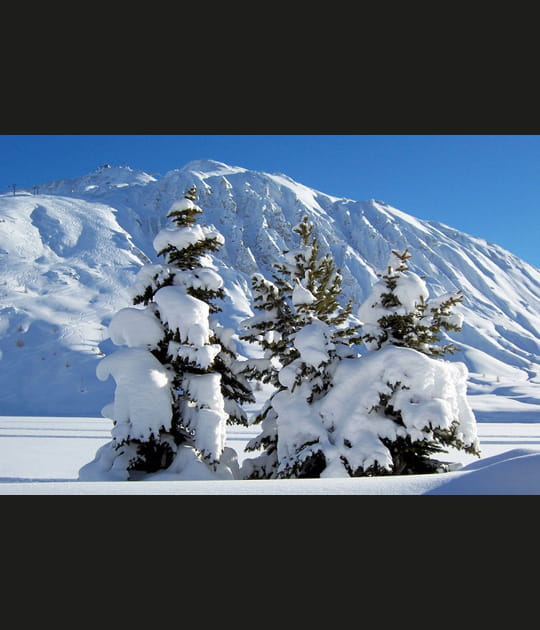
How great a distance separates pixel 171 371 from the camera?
9625mm

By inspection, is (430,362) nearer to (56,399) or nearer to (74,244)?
(56,399)

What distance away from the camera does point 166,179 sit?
16725 centimetres

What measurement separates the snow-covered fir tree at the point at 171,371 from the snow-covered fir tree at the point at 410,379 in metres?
2.92

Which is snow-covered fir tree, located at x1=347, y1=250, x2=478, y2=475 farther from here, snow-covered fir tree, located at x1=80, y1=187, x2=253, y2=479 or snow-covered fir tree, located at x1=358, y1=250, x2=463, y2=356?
snow-covered fir tree, located at x1=80, y1=187, x2=253, y2=479

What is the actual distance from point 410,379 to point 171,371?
4.66 metres

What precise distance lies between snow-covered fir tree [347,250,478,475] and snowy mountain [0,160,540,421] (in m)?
1.96

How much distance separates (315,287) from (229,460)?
460 centimetres

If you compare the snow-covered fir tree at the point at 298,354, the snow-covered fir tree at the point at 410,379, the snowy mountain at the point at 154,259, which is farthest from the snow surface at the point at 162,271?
the snow-covered fir tree at the point at 410,379

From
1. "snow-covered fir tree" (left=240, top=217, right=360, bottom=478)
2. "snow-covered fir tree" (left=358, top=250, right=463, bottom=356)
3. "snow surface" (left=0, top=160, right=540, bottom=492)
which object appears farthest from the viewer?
"snow surface" (left=0, top=160, right=540, bottom=492)

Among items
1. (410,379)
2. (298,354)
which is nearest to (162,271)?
(298,354)

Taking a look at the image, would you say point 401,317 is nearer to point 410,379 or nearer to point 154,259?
point 410,379

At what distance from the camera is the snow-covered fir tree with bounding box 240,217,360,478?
30.8 ft

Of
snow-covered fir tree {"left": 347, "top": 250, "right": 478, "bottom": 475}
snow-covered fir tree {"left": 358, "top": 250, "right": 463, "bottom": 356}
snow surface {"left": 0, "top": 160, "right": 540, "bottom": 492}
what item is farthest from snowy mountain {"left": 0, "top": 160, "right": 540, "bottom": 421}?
snow-covered fir tree {"left": 347, "top": 250, "right": 478, "bottom": 475}

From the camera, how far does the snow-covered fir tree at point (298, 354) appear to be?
9.38m
